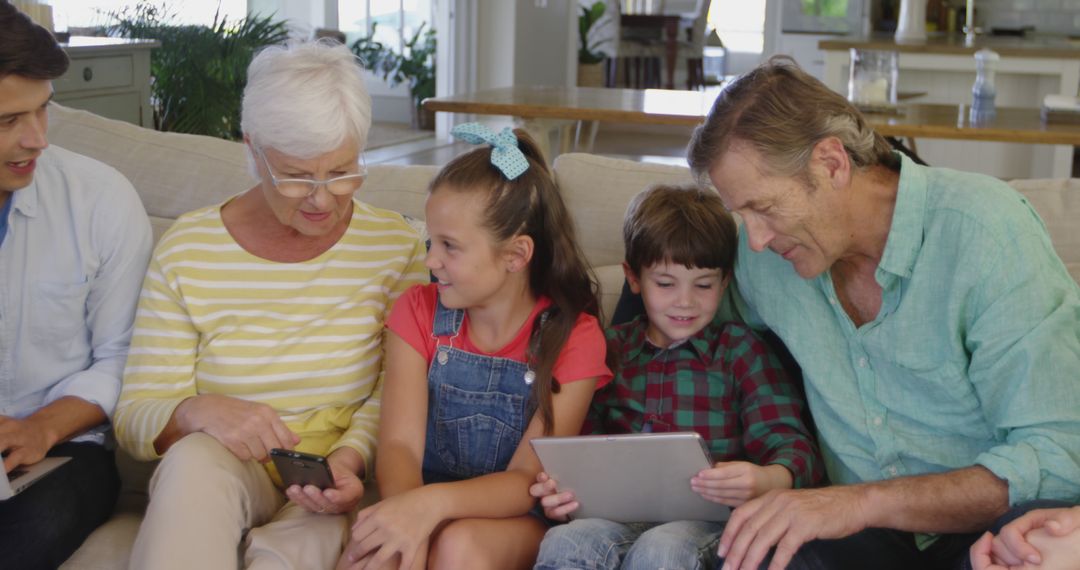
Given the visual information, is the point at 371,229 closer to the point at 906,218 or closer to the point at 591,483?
the point at 591,483

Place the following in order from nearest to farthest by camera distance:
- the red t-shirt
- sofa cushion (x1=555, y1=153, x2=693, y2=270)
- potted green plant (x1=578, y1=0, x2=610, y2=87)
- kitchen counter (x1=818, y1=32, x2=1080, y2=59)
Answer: the red t-shirt
sofa cushion (x1=555, y1=153, x2=693, y2=270)
kitchen counter (x1=818, y1=32, x2=1080, y2=59)
potted green plant (x1=578, y1=0, x2=610, y2=87)

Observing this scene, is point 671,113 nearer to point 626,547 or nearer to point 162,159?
point 162,159

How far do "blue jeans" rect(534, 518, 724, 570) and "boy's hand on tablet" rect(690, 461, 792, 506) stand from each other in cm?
7

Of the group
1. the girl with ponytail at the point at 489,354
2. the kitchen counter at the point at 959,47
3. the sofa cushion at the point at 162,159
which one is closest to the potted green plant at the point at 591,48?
the kitchen counter at the point at 959,47

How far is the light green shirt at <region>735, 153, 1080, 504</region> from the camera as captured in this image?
147 cm

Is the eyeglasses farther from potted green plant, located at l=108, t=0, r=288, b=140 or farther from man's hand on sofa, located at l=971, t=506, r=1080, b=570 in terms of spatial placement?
potted green plant, located at l=108, t=0, r=288, b=140

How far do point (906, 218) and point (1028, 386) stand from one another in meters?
0.28

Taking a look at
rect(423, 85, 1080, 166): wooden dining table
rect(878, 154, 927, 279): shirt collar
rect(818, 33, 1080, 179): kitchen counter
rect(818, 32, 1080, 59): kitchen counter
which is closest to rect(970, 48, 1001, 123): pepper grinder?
rect(423, 85, 1080, 166): wooden dining table

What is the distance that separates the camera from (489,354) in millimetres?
1839

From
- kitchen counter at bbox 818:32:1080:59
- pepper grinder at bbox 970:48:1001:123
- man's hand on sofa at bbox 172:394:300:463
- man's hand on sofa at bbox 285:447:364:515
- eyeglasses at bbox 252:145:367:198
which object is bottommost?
man's hand on sofa at bbox 285:447:364:515

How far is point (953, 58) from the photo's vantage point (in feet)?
19.0

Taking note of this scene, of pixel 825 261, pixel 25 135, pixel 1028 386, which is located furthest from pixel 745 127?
pixel 25 135

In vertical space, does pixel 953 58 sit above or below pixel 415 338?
above

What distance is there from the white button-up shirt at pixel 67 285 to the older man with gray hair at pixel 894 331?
98 centimetres
